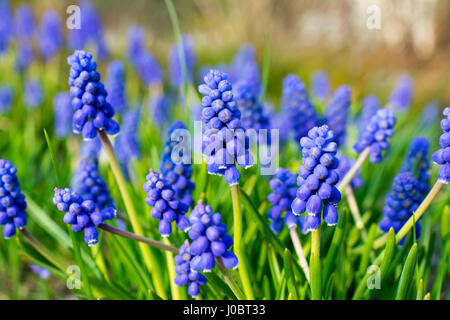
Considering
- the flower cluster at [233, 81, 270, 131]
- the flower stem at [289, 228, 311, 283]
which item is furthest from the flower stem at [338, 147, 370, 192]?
the flower cluster at [233, 81, 270, 131]

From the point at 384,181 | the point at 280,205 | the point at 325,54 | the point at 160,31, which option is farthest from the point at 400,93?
the point at 160,31

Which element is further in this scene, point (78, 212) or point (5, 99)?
point (5, 99)

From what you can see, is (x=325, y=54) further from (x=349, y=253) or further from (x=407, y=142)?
(x=349, y=253)

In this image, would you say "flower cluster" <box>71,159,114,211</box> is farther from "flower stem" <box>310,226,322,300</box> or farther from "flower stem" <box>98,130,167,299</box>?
"flower stem" <box>310,226,322,300</box>

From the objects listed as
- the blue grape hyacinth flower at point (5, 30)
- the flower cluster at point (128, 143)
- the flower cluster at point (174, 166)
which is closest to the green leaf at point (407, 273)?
the flower cluster at point (174, 166)

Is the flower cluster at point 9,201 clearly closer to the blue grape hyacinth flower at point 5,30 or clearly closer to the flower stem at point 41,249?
the flower stem at point 41,249

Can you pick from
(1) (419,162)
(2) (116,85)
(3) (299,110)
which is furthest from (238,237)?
(2) (116,85)

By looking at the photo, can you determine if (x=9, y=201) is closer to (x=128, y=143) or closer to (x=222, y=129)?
(x=222, y=129)

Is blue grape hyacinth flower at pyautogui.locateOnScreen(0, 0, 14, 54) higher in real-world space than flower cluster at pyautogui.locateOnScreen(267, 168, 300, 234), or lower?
higher
